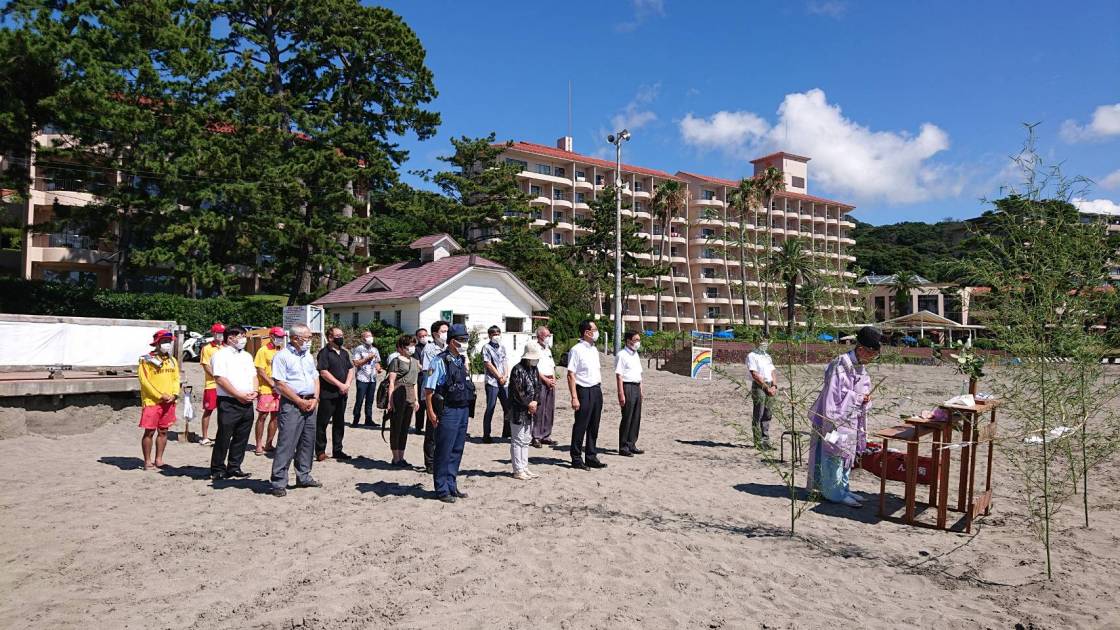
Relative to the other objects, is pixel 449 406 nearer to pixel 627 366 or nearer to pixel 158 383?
pixel 627 366

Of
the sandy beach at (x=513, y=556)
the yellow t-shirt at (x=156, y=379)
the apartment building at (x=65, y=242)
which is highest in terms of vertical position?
the apartment building at (x=65, y=242)

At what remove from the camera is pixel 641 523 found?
20.7ft

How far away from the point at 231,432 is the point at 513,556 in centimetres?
427

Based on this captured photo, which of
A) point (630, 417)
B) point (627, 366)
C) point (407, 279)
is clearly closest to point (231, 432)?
point (627, 366)

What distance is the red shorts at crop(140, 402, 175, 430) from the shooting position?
316 inches

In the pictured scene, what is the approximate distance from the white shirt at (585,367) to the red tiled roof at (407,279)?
18839 millimetres

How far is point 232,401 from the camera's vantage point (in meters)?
7.64

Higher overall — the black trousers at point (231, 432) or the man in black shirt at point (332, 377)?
the man in black shirt at point (332, 377)

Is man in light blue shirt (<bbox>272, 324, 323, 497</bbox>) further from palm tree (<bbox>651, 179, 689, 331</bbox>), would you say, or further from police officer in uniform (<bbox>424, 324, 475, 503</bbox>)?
palm tree (<bbox>651, 179, 689, 331</bbox>)

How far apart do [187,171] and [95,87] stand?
429 centimetres

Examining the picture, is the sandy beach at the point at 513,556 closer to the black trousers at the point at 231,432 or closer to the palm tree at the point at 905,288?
the black trousers at the point at 231,432

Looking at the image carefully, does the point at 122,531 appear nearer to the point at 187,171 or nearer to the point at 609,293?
the point at 187,171

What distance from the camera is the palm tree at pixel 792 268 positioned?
5.61 metres

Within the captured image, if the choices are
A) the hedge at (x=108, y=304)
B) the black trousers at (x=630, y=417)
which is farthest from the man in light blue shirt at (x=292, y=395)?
the hedge at (x=108, y=304)
